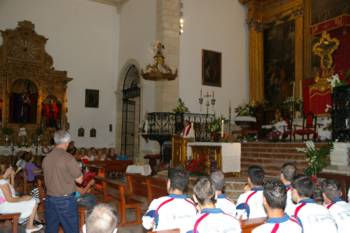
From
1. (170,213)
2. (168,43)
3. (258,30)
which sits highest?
(258,30)

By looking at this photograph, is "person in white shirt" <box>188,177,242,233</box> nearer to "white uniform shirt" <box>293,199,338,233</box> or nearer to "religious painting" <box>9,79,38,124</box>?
"white uniform shirt" <box>293,199,338,233</box>

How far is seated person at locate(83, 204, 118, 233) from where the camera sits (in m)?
2.16

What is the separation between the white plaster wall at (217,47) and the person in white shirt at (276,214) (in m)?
13.0

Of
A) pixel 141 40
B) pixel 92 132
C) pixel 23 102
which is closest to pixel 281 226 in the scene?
pixel 141 40

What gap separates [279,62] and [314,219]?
14621mm

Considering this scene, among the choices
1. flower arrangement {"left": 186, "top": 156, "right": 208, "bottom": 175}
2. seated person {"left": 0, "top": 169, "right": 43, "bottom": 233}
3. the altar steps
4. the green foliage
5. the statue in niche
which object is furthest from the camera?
the statue in niche

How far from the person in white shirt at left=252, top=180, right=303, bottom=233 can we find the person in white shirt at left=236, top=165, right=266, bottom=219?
1.14 meters

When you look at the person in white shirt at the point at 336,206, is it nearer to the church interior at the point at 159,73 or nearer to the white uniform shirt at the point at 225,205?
the white uniform shirt at the point at 225,205

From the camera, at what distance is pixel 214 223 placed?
8.99 ft

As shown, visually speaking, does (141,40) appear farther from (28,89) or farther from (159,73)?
(28,89)

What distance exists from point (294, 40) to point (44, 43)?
37.0 feet

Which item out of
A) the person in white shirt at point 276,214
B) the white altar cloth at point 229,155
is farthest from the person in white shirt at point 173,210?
the white altar cloth at point 229,155

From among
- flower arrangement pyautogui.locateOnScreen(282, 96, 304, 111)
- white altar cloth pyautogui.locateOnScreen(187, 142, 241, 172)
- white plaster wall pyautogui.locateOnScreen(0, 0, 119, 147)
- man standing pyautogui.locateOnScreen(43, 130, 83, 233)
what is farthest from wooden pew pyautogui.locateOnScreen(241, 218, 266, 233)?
white plaster wall pyautogui.locateOnScreen(0, 0, 119, 147)

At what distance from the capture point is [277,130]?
13.5m
